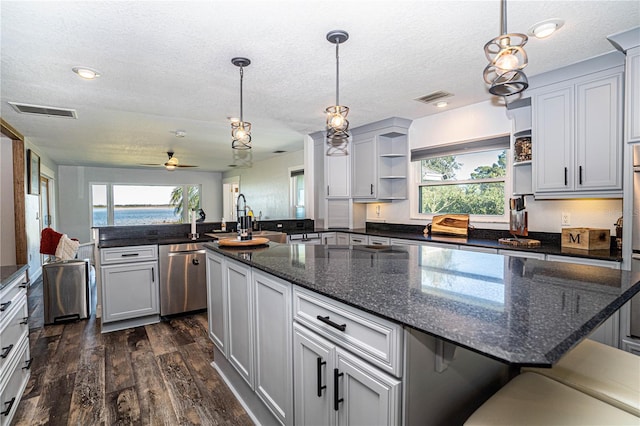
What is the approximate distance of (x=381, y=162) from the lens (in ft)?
15.2

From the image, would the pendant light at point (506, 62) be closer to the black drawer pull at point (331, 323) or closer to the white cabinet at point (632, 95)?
the black drawer pull at point (331, 323)

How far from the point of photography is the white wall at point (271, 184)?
7246 millimetres

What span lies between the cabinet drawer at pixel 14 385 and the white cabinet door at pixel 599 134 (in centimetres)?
417

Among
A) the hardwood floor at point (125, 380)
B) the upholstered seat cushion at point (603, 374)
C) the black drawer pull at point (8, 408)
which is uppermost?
the upholstered seat cushion at point (603, 374)

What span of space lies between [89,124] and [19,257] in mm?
2146

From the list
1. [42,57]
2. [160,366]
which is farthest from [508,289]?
[42,57]

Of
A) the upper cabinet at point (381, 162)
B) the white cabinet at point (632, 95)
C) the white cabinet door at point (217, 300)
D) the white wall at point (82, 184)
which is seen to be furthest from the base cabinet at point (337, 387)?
the white wall at point (82, 184)

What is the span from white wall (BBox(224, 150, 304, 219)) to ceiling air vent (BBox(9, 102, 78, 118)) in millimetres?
3837

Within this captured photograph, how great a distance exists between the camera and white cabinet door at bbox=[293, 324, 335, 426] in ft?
4.36

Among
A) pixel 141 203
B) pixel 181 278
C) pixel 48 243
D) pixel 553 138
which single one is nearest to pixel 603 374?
pixel 553 138

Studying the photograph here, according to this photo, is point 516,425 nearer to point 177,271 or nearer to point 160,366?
Answer: point 160,366

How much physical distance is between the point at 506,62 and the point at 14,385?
10.4 feet

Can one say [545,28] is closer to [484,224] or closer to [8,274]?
[484,224]

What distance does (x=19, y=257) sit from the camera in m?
4.68
